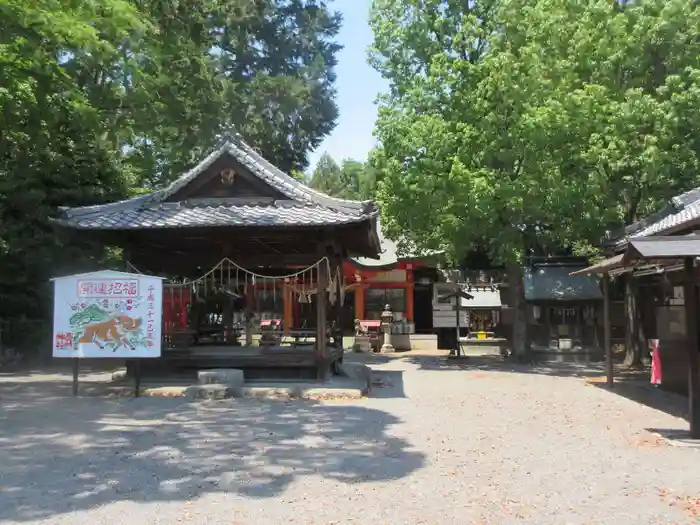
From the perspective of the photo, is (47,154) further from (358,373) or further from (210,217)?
(358,373)

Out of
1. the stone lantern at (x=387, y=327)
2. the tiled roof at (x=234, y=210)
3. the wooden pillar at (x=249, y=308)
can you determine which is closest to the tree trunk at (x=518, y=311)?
the stone lantern at (x=387, y=327)

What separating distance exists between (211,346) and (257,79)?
20007 mm

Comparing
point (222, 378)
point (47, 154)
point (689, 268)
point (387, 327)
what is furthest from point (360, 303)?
point (689, 268)

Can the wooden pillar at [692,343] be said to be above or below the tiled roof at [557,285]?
below

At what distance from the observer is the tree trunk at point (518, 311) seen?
20656mm

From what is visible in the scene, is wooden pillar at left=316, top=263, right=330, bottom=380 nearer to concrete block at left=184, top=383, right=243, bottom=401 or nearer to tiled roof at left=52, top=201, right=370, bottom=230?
tiled roof at left=52, top=201, right=370, bottom=230

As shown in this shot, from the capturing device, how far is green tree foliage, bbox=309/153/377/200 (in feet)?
79.3

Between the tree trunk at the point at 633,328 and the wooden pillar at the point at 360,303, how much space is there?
1194cm

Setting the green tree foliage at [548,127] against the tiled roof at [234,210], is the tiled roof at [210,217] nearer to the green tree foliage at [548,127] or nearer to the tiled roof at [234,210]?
the tiled roof at [234,210]

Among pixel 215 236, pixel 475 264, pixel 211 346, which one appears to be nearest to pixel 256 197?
pixel 215 236

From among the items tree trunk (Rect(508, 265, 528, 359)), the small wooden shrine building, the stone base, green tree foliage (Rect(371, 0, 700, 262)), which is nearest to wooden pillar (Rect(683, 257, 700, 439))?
the small wooden shrine building

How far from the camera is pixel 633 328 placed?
20.2 m

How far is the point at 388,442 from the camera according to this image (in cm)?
855

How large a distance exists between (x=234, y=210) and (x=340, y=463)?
24.5ft
